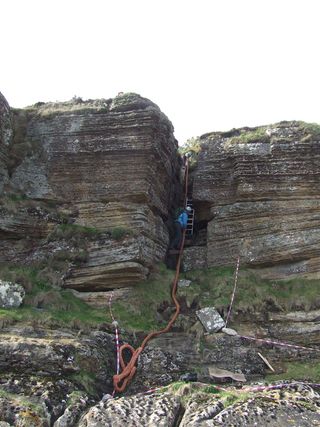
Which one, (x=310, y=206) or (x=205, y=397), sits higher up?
(x=310, y=206)

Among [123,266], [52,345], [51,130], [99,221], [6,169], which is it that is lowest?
[52,345]

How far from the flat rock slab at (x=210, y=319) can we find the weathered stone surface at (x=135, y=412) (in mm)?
4325

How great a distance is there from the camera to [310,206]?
712 inches

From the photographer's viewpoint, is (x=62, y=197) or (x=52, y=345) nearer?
(x=52, y=345)

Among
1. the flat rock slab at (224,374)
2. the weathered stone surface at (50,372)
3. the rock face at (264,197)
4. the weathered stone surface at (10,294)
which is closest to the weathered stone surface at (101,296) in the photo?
the weathered stone surface at (10,294)

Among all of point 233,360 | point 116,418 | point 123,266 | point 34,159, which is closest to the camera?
point 116,418

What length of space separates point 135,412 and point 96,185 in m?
10.3

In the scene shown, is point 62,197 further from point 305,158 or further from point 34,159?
point 305,158

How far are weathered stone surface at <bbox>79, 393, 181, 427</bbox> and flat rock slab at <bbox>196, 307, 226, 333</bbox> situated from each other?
4.33 m

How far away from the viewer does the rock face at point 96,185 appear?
55.9 feet

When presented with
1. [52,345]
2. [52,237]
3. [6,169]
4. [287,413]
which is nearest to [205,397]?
[287,413]

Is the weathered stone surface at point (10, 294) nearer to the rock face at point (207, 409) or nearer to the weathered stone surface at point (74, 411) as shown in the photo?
the weathered stone surface at point (74, 411)

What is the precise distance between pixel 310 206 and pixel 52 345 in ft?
34.4

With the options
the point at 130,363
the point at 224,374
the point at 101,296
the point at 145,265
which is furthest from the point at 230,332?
the point at 101,296
